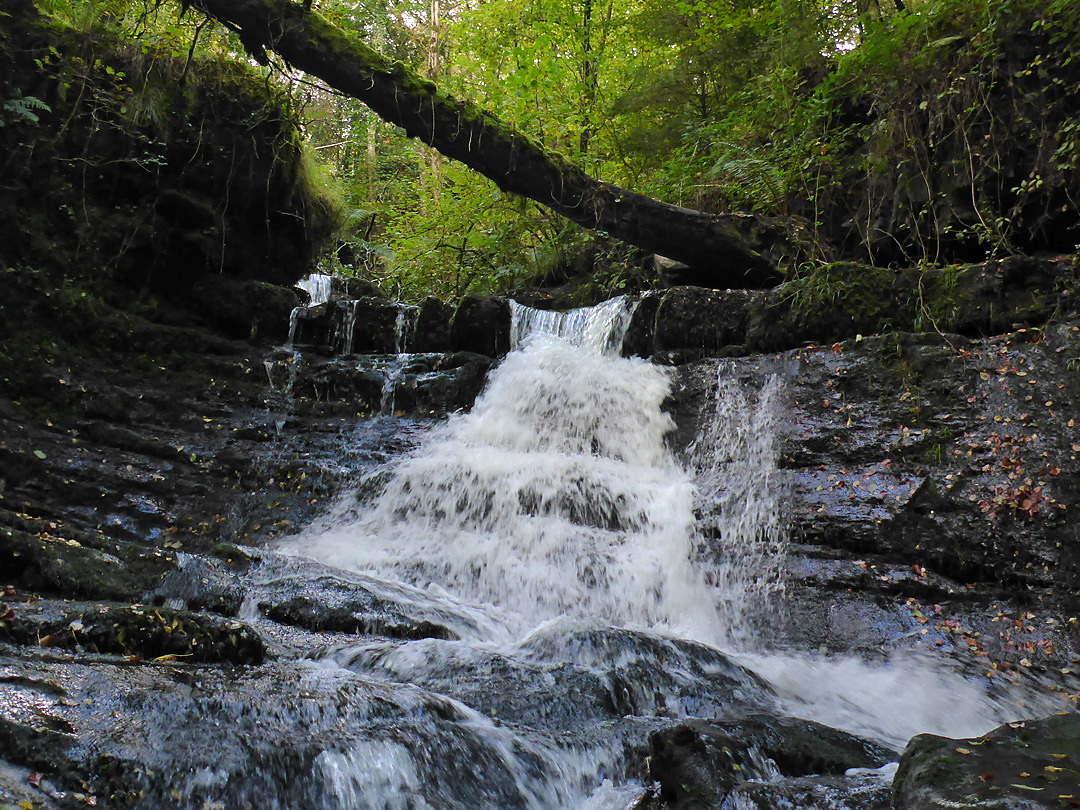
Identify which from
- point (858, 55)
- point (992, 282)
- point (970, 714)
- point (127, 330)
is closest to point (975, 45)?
point (858, 55)

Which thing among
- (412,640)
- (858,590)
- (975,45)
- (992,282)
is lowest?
(412,640)

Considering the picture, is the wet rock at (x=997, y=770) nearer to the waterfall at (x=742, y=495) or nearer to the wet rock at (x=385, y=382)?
the waterfall at (x=742, y=495)

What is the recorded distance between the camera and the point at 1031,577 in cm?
455

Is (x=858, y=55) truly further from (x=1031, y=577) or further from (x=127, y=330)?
(x=127, y=330)

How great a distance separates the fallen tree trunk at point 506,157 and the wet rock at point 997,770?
247 inches

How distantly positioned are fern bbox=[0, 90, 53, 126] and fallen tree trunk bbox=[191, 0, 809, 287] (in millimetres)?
2278

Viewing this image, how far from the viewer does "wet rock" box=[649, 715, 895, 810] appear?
2.69 meters

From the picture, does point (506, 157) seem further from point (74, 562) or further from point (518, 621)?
point (74, 562)

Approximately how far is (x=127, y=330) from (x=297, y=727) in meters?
6.90

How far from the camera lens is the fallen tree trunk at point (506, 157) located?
654 cm

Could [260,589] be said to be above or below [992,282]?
below

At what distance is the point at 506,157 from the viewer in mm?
7469

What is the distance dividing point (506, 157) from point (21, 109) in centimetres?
512

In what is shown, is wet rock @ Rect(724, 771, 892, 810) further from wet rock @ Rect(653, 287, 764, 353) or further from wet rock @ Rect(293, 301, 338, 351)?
wet rock @ Rect(293, 301, 338, 351)
